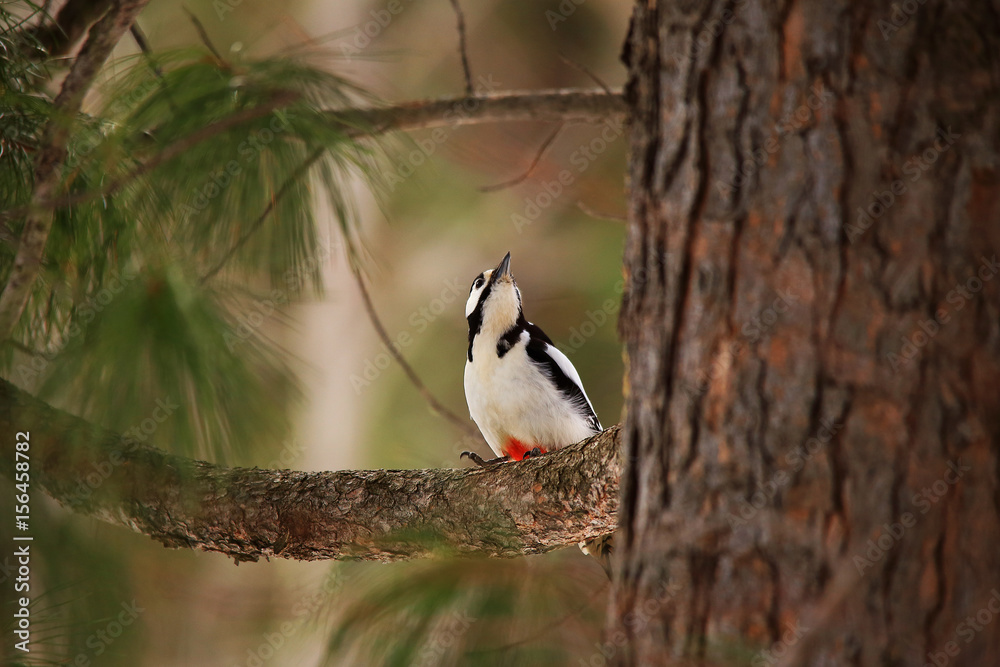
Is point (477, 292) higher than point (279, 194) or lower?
higher

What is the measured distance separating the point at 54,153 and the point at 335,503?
0.87 metres

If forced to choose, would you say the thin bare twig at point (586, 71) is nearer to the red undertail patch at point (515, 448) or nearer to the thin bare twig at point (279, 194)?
the thin bare twig at point (279, 194)

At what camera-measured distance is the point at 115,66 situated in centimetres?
135

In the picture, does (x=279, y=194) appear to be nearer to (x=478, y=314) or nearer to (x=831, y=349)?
(x=831, y=349)

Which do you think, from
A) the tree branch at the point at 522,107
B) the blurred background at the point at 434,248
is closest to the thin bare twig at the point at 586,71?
the tree branch at the point at 522,107

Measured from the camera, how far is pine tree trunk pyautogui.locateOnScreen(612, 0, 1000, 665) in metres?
0.85

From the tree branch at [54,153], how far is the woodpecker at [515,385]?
1.48 metres

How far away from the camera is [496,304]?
2742 mm

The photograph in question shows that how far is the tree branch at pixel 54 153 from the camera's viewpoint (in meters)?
1.25

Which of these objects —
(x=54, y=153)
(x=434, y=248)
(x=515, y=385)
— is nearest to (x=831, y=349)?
(x=54, y=153)

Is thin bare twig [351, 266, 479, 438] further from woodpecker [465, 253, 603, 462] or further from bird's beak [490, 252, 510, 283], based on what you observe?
bird's beak [490, 252, 510, 283]

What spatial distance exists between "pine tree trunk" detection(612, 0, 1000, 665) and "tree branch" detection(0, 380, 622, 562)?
2.25 ft

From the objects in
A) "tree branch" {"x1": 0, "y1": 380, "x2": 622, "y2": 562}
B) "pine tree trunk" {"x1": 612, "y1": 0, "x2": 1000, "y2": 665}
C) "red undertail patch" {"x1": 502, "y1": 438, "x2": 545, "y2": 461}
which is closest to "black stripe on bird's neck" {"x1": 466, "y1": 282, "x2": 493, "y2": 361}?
"red undertail patch" {"x1": 502, "y1": 438, "x2": 545, "y2": 461}

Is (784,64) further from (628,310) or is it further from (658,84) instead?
(628,310)
